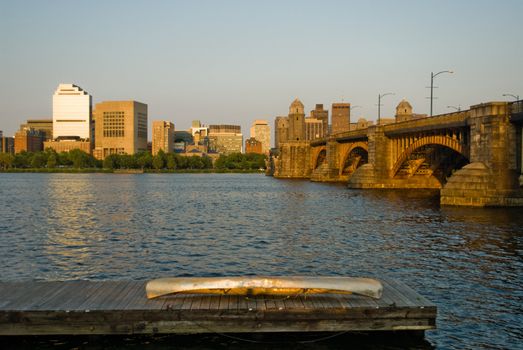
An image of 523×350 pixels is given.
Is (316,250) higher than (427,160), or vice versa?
(427,160)

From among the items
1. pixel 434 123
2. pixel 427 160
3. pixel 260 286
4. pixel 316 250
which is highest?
pixel 434 123

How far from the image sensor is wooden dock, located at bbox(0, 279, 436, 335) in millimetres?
13969

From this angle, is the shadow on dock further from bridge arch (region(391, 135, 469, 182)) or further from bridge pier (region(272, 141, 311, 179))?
bridge pier (region(272, 141, 311, 179))

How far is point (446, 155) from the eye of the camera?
8381 cm

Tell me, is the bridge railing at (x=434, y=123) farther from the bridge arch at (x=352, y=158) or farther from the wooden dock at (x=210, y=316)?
the wooden dock at (x=210, y=316)

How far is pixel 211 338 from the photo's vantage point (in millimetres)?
14906

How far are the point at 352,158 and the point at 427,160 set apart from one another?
39.6m

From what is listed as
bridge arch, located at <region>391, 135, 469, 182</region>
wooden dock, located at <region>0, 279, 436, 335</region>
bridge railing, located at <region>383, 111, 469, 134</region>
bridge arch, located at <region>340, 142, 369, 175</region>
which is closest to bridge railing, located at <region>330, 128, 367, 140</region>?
bridge arch, located at <region>340, 142, 369, 175</region>

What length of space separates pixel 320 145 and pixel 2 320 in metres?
145

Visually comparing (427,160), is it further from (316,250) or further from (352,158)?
(316,250)

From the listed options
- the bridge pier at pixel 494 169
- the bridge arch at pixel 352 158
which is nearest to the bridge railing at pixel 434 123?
the bridge pier at pixel 494 169

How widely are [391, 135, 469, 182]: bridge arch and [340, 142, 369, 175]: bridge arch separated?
2481 centimetres

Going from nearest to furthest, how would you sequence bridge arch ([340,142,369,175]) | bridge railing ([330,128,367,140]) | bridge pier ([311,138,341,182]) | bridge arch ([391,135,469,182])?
bridge arch ([391,135,469,182]) < bridge railing ([330,128,367,140]) < bridge arch ([340,142,369,175]) < bridge pier ([311,138,341,182])

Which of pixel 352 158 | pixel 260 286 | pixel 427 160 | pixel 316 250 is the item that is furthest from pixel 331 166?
pixel 260 286
